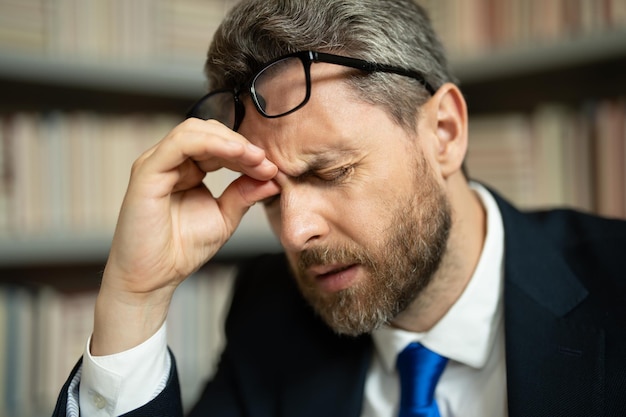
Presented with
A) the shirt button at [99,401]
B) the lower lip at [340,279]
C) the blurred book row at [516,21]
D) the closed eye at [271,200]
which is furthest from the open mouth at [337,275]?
the blurred book row at [516,21]

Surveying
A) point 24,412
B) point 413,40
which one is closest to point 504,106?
point 413,40

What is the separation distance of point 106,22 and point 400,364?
49.5 inches

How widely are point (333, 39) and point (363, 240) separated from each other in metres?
0.33

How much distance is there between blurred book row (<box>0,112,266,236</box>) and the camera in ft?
5.18

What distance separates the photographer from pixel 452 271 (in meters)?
1.12

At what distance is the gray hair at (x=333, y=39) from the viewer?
0.93 meters

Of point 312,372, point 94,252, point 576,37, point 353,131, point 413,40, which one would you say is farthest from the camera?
point 94,252

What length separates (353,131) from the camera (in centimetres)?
93

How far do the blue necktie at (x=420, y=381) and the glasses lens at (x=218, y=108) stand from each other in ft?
1.76

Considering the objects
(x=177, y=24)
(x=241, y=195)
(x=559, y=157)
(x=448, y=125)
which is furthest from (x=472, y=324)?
(x=177, y=24)

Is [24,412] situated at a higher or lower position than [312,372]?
lower

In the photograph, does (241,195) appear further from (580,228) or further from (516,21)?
(516,21)

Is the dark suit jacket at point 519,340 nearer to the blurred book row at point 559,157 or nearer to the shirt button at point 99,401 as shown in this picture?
the shirt button at point 99,401

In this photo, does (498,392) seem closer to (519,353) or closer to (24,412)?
(519,353)
